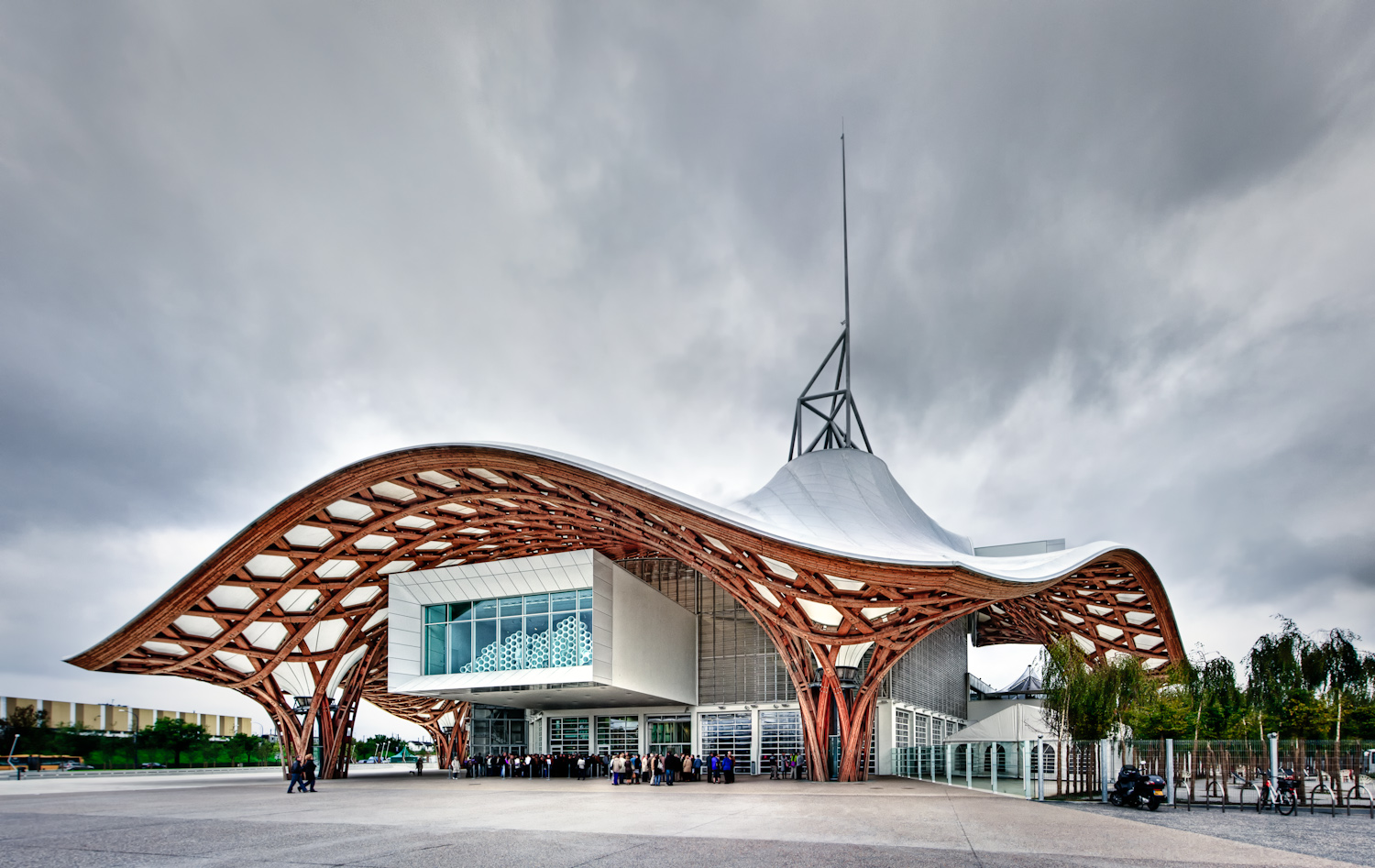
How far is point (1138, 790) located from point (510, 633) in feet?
85.2

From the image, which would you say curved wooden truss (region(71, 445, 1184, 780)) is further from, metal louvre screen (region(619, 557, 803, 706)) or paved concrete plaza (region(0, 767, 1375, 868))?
paved concrete plaza (region(0, 767, 1375, 868))

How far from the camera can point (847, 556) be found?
1110 inches

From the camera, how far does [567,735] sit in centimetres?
4950

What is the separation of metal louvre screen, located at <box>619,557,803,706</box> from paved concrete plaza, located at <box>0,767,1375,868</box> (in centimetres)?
2008

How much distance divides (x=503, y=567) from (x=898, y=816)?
24418mm

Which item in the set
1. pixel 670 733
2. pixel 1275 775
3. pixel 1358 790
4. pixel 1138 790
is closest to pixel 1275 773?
pixel 1275 775

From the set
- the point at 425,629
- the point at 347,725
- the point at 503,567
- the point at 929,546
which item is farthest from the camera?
→ the point at 347,725

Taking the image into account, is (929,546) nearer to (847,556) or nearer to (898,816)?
(847,556)

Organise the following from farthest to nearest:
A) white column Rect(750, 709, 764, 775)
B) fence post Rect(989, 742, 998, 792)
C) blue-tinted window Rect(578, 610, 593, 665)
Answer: white column Rect(750, 709, 764, 775) < blue-tinted window Rect(578, 610, 593, 665) < fence post Rect(989, 742, 998, 792)

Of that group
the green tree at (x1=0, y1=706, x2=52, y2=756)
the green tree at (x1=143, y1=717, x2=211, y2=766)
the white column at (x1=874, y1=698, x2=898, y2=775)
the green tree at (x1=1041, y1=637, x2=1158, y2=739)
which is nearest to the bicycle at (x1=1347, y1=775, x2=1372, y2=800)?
the green tree at (x1=1041, y1=637, x2=1158, y2=739)

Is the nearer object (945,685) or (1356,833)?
(1356,833)

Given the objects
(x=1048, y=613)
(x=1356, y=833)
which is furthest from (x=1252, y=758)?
(x=1048, y=613)

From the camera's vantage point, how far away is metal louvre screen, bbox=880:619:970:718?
45.7 metres

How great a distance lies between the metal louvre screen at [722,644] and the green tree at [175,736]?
4373 centimetres
